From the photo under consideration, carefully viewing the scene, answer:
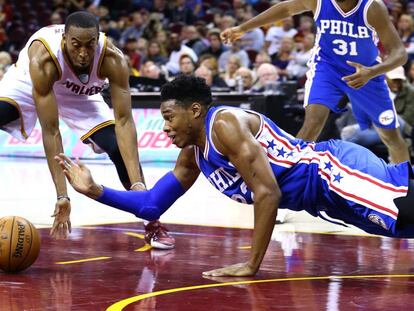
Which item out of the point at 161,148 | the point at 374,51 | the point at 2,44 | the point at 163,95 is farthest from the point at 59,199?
the point at 2,44

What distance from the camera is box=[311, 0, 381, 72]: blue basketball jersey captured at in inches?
307

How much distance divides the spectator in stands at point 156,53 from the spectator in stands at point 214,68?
5.65 ft

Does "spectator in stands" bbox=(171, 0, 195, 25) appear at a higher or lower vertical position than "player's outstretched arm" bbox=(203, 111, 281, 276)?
higher

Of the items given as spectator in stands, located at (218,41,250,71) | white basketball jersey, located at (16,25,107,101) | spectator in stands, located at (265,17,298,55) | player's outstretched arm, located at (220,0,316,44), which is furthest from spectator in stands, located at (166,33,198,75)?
white basketball jersey, located at (16,25,107,101)

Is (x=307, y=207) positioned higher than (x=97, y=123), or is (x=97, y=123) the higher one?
(x=97, y=123)

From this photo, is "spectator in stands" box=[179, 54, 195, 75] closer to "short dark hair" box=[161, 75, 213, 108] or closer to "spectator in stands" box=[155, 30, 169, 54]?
"spectator in stands" box=[155, 30, 169, 54]

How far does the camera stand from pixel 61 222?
597 centimetres

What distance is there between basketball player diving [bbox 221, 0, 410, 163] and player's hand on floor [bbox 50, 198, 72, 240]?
8.30 ft

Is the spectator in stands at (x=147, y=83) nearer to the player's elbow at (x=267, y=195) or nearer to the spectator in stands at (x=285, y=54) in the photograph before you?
the spectator in stands at (x=285, y=54)

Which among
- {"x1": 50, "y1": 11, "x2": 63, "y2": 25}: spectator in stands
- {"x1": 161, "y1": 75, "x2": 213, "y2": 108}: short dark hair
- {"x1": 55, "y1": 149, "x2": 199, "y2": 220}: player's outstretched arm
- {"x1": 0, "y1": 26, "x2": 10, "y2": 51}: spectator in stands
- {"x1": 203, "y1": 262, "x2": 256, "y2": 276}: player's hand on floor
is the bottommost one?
{"x1": 203, "y1": 262, "x2": 256, "y2": 276}: player's hand on floor

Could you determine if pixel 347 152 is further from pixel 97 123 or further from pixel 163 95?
pixel 97 123

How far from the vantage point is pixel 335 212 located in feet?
18.8

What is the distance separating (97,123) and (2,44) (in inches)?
513

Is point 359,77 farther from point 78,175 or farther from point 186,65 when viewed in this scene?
point 186,65
